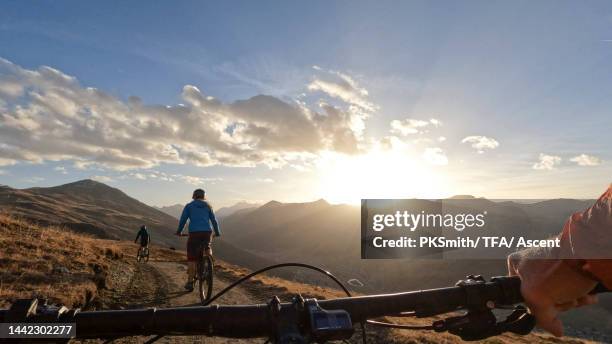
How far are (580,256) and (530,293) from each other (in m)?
0.30

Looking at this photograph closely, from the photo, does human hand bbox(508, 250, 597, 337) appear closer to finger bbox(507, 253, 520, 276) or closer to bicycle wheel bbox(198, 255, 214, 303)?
finger bbox(507, 253, 520, 276)

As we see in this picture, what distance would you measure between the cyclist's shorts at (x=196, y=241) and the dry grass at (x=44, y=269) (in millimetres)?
3194

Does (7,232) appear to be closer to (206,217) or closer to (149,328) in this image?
(206,217)

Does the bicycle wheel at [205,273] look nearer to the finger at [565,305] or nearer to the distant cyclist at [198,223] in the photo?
the distant cyclist at [198,223]

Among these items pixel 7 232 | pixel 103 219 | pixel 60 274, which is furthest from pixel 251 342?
pixel 103 219

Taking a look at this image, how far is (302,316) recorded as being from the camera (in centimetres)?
190

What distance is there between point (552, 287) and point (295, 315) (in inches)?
51.0

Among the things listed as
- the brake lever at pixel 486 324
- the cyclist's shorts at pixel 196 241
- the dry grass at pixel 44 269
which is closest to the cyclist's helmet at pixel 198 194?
the cyclist's shorts at pixel 196 241

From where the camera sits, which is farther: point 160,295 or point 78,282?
point 160,295

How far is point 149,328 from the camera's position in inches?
75.2

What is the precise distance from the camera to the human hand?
186 cm

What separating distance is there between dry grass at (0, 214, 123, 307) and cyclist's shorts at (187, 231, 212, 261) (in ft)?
10.5

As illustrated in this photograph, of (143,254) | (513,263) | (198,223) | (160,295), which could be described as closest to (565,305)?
(513,263)

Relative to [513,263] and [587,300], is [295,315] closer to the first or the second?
[513,263]
